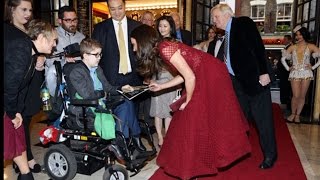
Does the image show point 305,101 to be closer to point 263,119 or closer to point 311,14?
point 311,14

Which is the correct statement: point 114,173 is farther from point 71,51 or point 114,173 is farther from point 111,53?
point 111,53

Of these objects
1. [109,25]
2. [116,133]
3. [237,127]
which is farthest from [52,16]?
[237,127]

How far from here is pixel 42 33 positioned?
235 cm

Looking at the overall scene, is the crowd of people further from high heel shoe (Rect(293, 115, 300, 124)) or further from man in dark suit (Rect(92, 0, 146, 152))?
high heel shoe (Rect(293, 115, 300, 124))

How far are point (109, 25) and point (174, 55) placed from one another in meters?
1.21

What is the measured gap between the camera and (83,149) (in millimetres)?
2729

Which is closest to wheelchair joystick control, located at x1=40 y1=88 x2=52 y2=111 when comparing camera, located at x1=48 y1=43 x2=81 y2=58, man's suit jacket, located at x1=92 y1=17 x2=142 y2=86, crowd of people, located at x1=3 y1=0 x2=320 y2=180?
crowd of people, located at x1=3 y1=0 x2=320 y2=180

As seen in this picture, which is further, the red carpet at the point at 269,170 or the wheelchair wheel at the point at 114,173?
the red carpet at the point at 269,170

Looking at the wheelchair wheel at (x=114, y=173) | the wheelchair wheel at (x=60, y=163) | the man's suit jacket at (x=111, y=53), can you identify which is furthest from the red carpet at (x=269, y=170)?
the man's suit jacket at (x=111, y=53)

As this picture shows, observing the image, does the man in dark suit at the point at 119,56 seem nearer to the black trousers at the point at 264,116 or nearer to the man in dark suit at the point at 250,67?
the man in dark suit at the point at 250,67

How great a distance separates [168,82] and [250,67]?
0.75 m

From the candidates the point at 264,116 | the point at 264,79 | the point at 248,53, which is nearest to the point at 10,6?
the point at 248,53

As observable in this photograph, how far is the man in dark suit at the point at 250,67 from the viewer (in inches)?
111

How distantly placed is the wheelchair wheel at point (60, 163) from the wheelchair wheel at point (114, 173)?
30 cm
